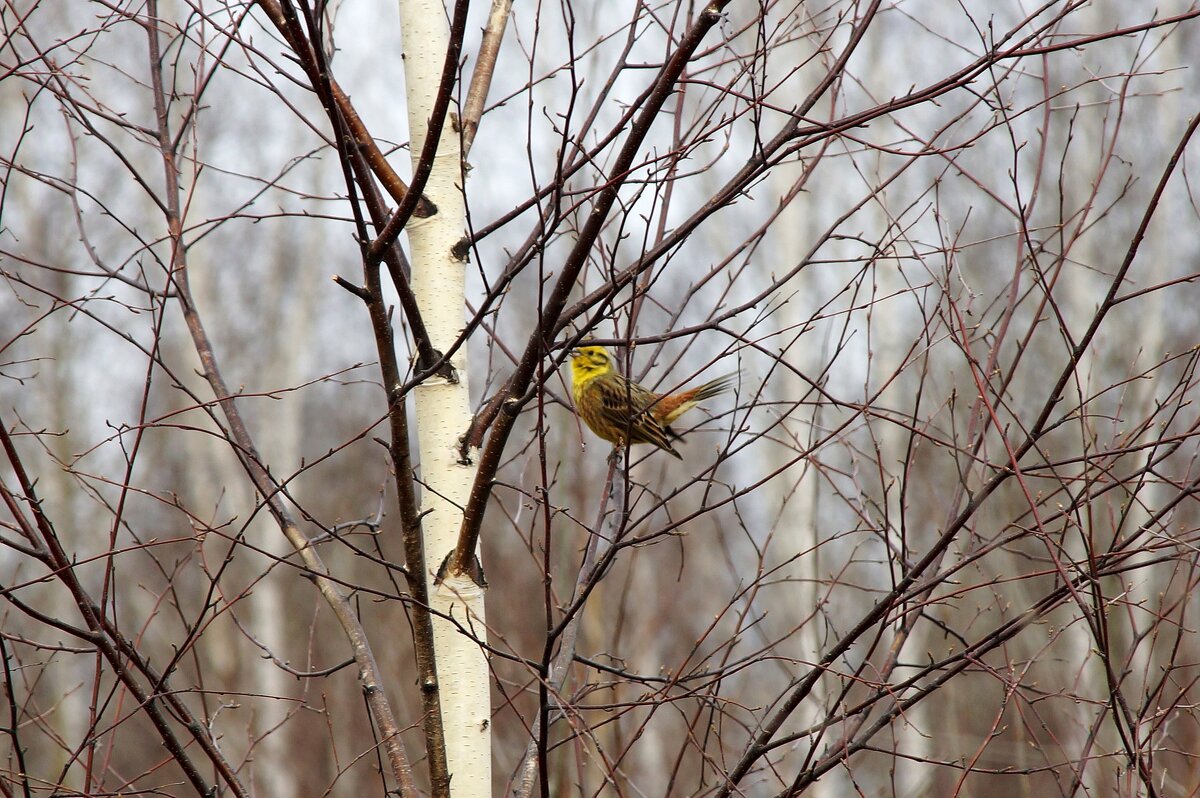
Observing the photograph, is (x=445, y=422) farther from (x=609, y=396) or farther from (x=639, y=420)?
(x=609, y=396)

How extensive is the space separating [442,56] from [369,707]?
1810 mm

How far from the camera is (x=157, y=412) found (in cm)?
1508

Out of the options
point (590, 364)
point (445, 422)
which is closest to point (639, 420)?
point (590, 364)

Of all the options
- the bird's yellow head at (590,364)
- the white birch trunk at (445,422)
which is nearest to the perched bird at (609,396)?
the bird's yellow head at (590,364)

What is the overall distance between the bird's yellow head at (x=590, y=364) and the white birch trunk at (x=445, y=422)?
295 cm

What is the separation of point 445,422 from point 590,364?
3.29m

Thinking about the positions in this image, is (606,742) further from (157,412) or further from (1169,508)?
(157,412)

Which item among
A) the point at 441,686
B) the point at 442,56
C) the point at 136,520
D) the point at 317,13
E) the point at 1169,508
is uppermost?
the point at 136,520

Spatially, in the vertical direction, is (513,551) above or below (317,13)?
above

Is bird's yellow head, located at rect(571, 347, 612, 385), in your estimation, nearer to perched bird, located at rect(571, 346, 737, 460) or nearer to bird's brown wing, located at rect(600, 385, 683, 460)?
perched bird, located at rect(571, 346, 737, 460)

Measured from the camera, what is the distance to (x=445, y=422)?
3037 mm

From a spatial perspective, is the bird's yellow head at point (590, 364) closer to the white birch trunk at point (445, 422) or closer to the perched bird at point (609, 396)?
the perched bird at point (609, 396)

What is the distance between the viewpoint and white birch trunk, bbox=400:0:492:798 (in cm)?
294

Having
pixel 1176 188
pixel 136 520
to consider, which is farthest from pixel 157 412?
pixel 1176 188
